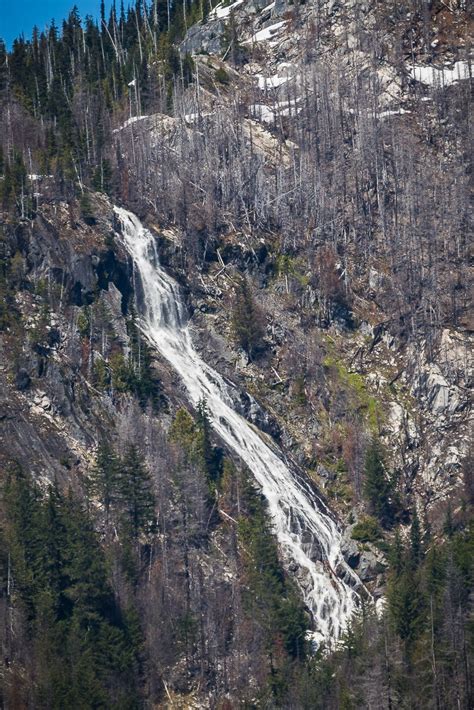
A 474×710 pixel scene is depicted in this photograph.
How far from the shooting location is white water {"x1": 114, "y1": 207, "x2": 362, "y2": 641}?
101000 mm

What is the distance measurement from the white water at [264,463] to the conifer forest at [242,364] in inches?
9.4

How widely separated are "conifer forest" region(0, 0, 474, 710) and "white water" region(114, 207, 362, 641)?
24 cm

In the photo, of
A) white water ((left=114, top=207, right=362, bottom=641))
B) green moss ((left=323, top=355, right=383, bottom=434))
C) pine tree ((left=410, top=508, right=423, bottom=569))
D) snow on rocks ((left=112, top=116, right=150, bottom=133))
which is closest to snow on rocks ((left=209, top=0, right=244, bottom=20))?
snow on rocks ((left=112, top=116, right=150, bottom=133))

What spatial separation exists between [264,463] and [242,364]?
39.1 ft

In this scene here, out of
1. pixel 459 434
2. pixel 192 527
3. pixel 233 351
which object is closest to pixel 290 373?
pixel 233 351

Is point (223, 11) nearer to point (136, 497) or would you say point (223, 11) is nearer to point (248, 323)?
point (248, 323)

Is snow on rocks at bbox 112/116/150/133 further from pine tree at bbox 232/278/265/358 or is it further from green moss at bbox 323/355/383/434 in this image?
green moss at bbox 323/355/383/434

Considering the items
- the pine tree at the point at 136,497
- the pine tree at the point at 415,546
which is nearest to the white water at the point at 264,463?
the pine tree at the point at 415,546

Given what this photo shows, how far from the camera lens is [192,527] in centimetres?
10025

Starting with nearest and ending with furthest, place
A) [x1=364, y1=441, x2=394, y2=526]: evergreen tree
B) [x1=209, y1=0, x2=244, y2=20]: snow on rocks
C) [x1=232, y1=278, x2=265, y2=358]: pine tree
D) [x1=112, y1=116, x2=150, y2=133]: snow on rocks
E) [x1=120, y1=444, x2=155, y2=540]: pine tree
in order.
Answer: [x1=120, y1=444, x2=155, y2=540]: pine tree < [x1=364, y1=441, x2=394, y2=526]: evergreen tree < [x1=232, y1=278, x2=265, y2=358]: pine tree < [x1=112, y1=116, x2=150, y2=133]: snow on rocks < [x1=209, y1=0, x2=244, y2=20]: snow on rocks

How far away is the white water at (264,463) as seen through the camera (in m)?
101

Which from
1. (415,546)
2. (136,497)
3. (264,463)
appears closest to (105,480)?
(136,497)

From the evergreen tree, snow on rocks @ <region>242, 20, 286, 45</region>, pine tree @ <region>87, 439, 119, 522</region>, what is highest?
snow on rocks @ <region>242, 20, 286, 45</region>

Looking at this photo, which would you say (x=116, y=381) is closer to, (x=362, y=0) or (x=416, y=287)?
(x=416, y=287)
